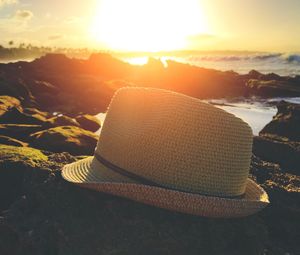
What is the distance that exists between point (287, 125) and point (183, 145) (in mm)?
5585

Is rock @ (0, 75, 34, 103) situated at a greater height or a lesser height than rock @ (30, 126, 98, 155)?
lesser

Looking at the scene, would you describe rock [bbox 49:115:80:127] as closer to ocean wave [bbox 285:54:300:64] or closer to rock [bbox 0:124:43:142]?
rock [bbox 0:124:43:142]

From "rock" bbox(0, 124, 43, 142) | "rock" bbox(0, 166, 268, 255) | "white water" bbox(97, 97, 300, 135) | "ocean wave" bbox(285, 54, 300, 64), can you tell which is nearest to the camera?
"rock" bbox(0, 166, 268, 255)

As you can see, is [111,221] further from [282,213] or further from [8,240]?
[282,213]

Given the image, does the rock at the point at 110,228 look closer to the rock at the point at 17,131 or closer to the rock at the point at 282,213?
the rock at the point at 282,213

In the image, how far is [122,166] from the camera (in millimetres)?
3715

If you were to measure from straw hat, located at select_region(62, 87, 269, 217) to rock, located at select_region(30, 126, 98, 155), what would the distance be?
288 cm

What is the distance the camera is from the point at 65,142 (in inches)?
267

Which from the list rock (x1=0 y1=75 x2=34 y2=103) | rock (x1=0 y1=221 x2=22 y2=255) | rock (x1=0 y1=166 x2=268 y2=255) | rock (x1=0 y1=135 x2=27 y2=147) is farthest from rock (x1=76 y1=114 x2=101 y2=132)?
rock (x1=0 y1=221 x2=22 y2=255)

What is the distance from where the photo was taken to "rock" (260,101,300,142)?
27.2 feet

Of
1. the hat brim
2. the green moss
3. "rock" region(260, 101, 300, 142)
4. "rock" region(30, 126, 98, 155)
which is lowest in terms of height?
"rock" region(30, 126, 98, 155)

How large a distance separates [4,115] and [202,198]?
7.74m

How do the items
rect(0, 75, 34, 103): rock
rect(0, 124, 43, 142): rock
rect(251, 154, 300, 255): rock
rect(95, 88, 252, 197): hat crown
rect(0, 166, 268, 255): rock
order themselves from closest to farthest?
rect(0, 166, 268, 255): rock → rect(95, 88, 252, 197): hat crown → rect(251, 154, 300, 255): rock → rect(0, 124, 43, 142): rock → rect(0, 75, 34, 103): rock

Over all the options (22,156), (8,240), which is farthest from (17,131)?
(8,240)
